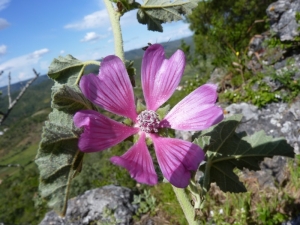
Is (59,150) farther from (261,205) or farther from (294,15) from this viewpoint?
(294,15)

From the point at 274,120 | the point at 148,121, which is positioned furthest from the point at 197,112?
the point at 274,120

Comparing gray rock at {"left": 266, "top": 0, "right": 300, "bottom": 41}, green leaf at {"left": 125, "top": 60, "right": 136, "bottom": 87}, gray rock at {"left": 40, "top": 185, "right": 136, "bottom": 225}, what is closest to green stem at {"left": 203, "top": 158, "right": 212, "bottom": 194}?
green leaf at {"left": 125, "top": 60, "right": 136, "bottom": 87}

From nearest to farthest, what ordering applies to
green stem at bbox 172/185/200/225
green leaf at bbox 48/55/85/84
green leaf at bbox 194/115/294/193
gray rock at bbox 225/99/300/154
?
green stem at bbox 172/185/200/225, green leaf at bbox 48/55/85/84, green leaf at bbox 194/115/294/193, gray rock at bbox 225/99/300/154

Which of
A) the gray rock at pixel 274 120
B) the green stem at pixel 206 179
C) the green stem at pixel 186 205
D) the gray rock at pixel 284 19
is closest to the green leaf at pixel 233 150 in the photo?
the green stem at pixel 206 179

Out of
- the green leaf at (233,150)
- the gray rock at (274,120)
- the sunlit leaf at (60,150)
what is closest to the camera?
the sunlit leaf at (60,150)

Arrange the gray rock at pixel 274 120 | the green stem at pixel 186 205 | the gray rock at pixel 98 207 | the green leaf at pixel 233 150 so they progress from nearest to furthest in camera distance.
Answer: the green stem at pixel 186 205, the green leaf at pixel 233 150, the gray rock at pixel 274 120, the gray rock at pixel 98 207

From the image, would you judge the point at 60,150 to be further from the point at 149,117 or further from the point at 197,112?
the point at 197,112

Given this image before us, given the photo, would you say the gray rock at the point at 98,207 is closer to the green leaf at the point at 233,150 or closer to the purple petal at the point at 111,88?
the green leaf at the point at 233,150

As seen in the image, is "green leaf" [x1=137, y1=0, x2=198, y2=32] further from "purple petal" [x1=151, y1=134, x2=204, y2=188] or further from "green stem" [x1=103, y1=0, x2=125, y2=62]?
"purple petal" [x1=151, y1=134, x2=204, y2=188]
